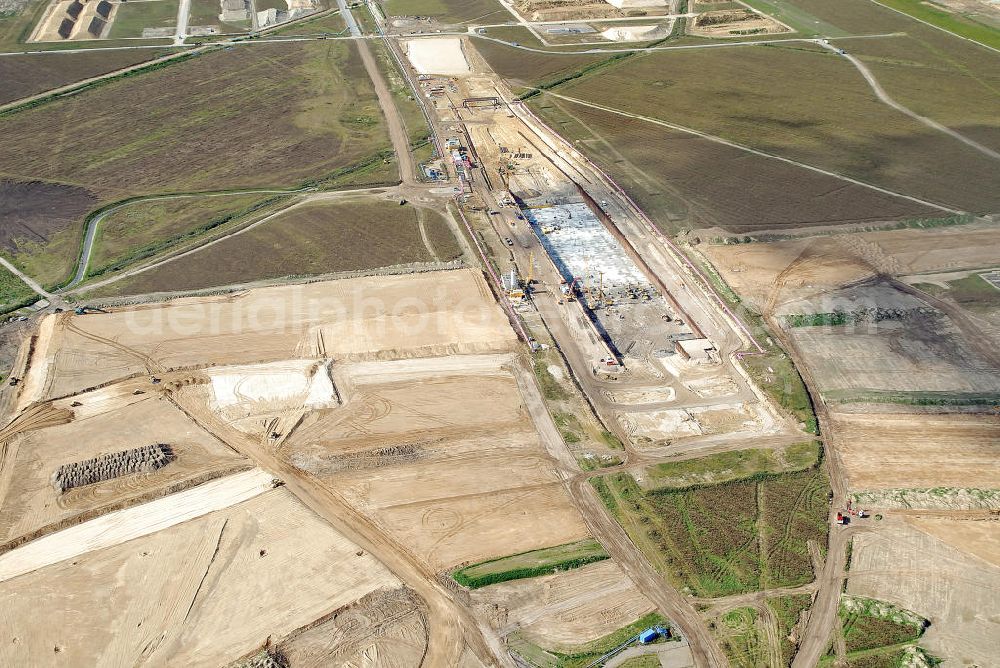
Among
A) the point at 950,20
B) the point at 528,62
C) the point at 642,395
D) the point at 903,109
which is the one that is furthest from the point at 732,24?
the point at 642,395

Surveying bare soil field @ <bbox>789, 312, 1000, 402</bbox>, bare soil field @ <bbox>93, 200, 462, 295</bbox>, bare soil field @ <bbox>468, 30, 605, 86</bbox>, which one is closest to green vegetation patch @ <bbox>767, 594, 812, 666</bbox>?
bare soil field @ <bbox>789, 312, 1000, 402</bbox>

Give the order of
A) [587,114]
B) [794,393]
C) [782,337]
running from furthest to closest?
1. [587,114]
2. [782,337]
3. [794,393]

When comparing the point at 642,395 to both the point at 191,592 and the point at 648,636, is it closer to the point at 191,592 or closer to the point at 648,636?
the point at 648,636

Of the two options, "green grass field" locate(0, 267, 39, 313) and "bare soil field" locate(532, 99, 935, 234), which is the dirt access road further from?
"bare soil field" locate(532, 99, 935, 234)

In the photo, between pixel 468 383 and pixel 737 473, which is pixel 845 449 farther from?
pixel 468 383

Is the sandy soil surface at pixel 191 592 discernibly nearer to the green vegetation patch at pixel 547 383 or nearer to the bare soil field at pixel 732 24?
the green vegetation patch at pixel 547 383

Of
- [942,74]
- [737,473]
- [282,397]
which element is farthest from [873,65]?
[282,397]

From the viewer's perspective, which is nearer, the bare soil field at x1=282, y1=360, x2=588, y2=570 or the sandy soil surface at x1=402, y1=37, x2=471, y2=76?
the bare soil field at x1=282, y1=360, x2=588, y2=570

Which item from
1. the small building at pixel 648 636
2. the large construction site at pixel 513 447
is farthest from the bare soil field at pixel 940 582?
the small building at pixel 648 636
